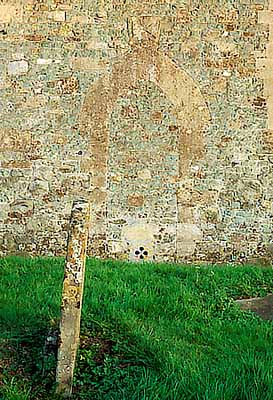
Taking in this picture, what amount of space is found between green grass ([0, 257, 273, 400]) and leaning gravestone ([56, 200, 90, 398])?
0.10 m

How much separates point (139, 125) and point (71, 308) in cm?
447

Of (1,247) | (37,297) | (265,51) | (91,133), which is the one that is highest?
(265,51)

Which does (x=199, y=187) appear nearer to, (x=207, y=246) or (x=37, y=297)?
(x=207, y=246)

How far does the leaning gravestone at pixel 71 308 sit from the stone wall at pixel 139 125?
405cm

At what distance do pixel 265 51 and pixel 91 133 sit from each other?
2.36 metres

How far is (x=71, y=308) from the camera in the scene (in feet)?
14.0

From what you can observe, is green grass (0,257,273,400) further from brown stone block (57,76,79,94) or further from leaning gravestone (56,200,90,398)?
brown stone block (57,76,79,94)

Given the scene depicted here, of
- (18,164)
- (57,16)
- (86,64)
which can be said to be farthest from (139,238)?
(57,16)

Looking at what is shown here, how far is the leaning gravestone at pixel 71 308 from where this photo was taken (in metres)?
4.22

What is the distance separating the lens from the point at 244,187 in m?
8.53

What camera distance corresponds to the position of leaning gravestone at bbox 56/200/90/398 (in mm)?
4223

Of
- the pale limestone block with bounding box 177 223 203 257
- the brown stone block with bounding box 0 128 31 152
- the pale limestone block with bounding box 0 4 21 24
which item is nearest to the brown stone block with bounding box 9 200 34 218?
the brown stone block with bounding box 0 128 31 152

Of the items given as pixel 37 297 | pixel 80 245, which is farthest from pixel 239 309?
pixel 80 245

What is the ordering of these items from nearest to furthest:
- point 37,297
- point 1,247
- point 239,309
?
point 37,297, point 239,309, point 1,247
